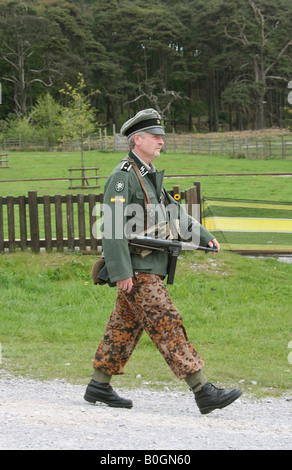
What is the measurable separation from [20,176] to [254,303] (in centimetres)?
2629

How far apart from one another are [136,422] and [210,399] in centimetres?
57

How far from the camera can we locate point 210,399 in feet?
15.5

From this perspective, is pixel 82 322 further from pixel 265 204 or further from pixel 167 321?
pixel 265 204

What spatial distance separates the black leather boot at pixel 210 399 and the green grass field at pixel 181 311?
2.91 ft

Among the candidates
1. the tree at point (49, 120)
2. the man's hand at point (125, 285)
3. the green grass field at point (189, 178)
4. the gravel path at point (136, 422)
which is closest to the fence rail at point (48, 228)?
the gravel path at point (136, 422)

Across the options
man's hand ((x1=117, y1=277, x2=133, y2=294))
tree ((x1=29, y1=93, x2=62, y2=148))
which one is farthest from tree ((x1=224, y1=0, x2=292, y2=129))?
man's hand ((x1=117, y1=277, x2=133, y2=294))

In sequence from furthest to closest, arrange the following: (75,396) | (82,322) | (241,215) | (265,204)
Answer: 1. (265,204)
2. (241,215)
3. (82,322)
4. (75,396)

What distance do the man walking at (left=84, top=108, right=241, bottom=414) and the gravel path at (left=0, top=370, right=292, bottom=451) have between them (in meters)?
0.21

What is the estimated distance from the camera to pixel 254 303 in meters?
8.91

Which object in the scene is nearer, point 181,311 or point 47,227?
point 181,311

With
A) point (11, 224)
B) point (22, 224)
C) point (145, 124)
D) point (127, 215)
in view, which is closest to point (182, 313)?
point (127, 215)

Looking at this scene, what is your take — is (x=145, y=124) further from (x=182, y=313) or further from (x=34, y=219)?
(x=34, y=219)

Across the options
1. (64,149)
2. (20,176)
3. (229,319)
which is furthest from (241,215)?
(64,149)

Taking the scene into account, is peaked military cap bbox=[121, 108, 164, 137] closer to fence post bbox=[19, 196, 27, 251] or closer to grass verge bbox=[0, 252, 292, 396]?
grass verge bbox=[0, 252, 292, 396]
